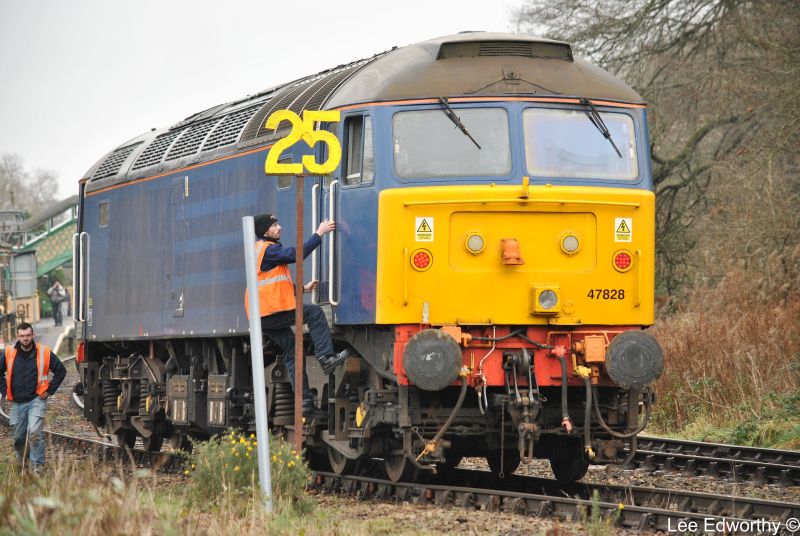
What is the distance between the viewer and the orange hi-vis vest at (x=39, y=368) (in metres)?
13.8

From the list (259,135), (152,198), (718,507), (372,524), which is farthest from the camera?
(152,198)

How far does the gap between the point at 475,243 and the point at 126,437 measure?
27.8 ft

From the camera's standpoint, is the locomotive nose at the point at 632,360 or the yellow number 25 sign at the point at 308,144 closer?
the yellow number 25 sign at the point at 308,144

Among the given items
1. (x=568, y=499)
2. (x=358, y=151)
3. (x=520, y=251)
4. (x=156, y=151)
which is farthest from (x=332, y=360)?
(x=156, y=151)

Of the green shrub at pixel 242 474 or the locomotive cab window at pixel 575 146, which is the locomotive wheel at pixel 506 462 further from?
the locomotive cab window at pixel 575 146

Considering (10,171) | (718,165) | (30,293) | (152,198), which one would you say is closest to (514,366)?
(152,198)

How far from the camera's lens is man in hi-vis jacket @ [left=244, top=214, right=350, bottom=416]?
11.1m

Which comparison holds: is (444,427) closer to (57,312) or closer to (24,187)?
(57,312)

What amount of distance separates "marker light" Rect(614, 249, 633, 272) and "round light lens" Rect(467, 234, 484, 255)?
1102 millimetres

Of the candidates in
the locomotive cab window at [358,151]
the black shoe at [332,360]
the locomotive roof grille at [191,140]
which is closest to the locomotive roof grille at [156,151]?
the locomotive roof grille at [191,140]

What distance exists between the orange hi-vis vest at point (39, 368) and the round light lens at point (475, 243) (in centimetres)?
551

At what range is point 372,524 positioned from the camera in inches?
353

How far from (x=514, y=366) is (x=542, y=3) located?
645 inches

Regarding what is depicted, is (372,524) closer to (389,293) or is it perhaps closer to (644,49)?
(389,293)
